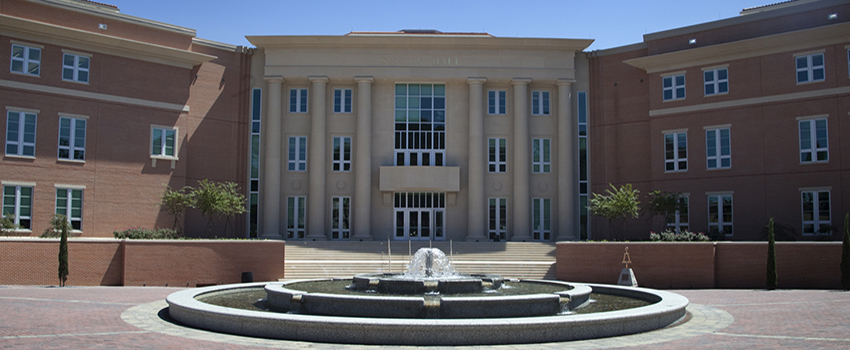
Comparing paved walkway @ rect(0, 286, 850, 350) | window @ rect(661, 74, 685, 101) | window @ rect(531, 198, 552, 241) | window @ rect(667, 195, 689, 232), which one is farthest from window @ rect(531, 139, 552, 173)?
paved walkway @ rect(0, 286, 850, 350)

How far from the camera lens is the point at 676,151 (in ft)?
123

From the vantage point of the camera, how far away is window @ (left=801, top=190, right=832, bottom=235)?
107 ft

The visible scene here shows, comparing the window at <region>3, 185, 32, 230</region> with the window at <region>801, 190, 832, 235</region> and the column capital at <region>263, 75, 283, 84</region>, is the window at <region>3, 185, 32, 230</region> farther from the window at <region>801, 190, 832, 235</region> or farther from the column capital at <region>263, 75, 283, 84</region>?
the window at <region>801, 190, 832, 235</region>

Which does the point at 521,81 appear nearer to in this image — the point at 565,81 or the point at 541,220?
the point at 565,81

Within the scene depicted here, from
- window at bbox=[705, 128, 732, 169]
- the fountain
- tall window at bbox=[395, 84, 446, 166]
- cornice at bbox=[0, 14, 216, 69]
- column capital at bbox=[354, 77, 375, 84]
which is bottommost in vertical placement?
the fountain

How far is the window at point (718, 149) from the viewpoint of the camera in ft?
117

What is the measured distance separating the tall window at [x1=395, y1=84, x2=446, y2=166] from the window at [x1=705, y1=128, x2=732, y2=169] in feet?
48.9

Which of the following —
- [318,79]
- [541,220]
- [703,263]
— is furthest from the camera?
[541,220]

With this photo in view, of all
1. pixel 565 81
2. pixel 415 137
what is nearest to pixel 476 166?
pixel 415 137

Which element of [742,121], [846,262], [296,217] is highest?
[742,121]

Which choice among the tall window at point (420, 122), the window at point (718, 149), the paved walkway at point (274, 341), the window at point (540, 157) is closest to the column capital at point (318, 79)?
the tall window at point (420, 122)

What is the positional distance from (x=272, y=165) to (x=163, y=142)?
641 centimetres

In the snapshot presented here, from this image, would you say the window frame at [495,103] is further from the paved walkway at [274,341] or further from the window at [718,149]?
the paved walkway at [274,341]

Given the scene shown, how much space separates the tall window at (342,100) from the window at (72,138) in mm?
14066
